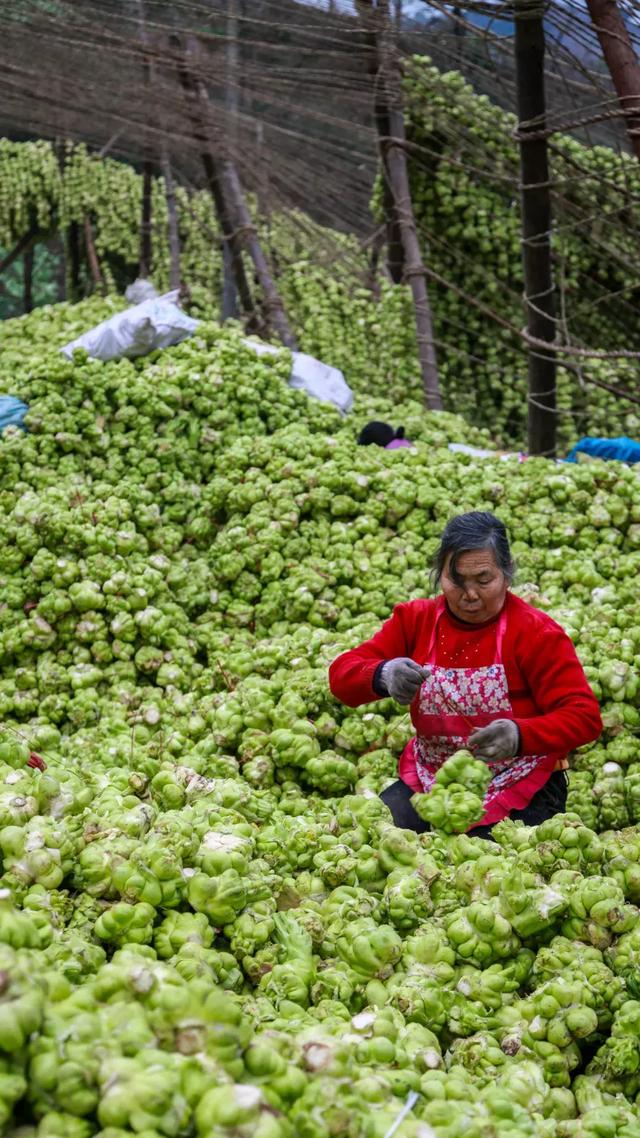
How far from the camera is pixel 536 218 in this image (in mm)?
5344

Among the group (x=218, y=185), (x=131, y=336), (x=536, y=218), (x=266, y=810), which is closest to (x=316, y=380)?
(x=131, y=336)

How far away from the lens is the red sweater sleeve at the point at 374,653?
126 inches

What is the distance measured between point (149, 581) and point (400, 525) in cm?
118

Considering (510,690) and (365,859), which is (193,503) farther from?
(365,859)

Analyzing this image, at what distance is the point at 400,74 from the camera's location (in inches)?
276

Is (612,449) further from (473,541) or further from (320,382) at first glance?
(473,541)

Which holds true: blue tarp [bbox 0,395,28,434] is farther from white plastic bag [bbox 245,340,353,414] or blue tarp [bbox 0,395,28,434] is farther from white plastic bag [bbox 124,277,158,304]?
white plastic bag [bbox 124,277,158,304]

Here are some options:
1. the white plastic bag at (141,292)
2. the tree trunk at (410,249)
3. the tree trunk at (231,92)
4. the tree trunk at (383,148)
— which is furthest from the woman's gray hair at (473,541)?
the white plastic bag at (141,292)

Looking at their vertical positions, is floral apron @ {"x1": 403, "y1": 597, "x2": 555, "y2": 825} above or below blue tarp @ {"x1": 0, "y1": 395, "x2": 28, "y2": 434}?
below

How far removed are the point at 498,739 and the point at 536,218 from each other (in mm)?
3515

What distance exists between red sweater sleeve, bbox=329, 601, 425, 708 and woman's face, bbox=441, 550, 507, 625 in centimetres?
28

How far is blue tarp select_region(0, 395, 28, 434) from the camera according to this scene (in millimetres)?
4902

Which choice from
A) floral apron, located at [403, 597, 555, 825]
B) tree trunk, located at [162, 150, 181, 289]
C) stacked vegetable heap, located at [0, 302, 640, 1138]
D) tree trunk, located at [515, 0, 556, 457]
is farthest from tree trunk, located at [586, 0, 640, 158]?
tree trunk, located at [162, 150, 181, 289]

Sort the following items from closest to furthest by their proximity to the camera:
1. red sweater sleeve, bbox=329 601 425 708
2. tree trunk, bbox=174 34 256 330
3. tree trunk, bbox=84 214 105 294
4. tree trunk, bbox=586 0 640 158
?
red sweater sleeve, bbox=329 601 425 708
tree trunk, bbox=586 0 640 158
tree trunk, bbox=174 34 256 330
tree trunk, bbox=84 214 105 294
